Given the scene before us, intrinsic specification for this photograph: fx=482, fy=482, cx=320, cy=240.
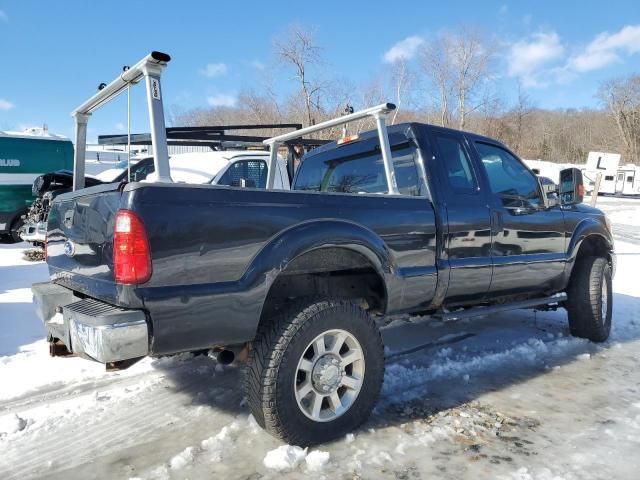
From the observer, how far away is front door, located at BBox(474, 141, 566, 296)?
13.0ft

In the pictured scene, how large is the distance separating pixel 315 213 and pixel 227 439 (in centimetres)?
142

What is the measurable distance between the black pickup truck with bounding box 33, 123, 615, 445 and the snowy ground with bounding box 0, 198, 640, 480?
0.28 m

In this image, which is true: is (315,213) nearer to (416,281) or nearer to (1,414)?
(416,281)

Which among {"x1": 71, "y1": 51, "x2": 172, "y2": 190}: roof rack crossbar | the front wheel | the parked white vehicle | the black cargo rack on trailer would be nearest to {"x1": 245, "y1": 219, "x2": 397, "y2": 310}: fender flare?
the front wheel

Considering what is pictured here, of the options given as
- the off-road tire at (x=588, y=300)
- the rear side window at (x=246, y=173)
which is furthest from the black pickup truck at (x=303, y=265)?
the rear side window at (x=246, y=173)

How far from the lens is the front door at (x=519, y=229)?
3.96 m

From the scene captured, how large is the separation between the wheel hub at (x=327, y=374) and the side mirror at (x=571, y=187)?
3.08 metres

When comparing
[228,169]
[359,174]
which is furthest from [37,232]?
[359,174]

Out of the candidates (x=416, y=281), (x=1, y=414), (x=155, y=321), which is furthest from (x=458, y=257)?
(x=1, y=414)

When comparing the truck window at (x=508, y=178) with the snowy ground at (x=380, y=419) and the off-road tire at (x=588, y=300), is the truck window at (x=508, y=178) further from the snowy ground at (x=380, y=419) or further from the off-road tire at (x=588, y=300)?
the snowy ground at (x=380, y=419)

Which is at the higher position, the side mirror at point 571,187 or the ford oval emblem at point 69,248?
the side mirror at point 571,187

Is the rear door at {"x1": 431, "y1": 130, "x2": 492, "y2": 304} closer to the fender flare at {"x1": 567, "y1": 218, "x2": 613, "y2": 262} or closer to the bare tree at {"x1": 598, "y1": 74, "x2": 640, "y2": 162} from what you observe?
the fender flare at {"x1": 567, "y1": 218, "x2": 613, "y2": 262}

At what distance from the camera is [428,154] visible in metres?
3.67

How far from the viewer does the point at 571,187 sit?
15.4 ft
